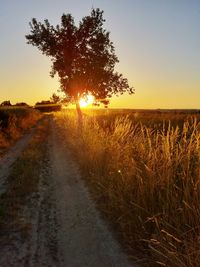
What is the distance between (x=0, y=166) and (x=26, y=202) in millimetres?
5615

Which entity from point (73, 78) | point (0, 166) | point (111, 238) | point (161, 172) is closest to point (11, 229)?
point (111, 238)

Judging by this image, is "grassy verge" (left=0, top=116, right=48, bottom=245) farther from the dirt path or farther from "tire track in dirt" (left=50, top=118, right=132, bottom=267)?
"tire track in dirt" (left=50, top=118, right=132, bottom=267)

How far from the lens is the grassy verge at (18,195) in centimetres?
689

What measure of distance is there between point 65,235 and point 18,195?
118 inches

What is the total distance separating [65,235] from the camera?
21.8 feet

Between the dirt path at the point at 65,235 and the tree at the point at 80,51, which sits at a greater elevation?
the tree at the point at 80,51

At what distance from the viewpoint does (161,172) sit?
686 cm

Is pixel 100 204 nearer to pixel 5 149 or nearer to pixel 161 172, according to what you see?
pixel 161 172

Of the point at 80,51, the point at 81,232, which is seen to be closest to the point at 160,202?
the point at 81,232

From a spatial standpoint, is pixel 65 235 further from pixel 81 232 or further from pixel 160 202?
pixel 160 202

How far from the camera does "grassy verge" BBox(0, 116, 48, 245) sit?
6887 millimetres

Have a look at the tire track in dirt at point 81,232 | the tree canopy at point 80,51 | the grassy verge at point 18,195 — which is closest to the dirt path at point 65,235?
the tire track in dirt at point 81,232

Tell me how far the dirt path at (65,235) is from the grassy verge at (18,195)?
21 centimetres

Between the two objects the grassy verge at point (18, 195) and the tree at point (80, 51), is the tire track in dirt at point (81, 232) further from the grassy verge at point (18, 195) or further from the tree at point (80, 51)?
A: the tree at point (80, 51)
